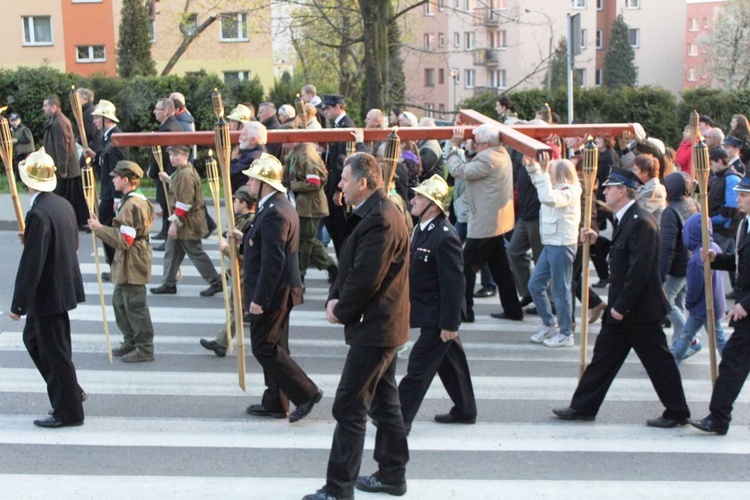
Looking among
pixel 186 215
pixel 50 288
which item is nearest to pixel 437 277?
pixel 50 288

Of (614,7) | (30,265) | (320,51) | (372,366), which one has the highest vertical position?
(614,7)

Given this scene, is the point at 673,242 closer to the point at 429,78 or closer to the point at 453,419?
the point at 453,419

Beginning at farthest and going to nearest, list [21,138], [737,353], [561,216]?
1. [21,138]
2. [561,216]
3. [737,353]

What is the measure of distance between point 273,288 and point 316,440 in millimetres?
1098

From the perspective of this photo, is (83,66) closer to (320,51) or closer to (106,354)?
(320,51)

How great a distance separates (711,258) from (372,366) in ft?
10.0

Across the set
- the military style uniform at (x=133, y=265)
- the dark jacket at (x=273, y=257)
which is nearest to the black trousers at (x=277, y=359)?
the dark jacket at (x=273, y=257)

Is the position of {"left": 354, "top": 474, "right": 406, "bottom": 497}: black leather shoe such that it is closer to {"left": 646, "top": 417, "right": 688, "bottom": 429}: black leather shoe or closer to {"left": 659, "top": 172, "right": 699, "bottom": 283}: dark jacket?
{"left": 646, "top": 417, "right": 688, "bottom": 429}: black leather shoe

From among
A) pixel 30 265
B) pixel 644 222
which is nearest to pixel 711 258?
pixel 644 222

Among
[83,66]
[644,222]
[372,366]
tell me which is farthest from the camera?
[83,66]

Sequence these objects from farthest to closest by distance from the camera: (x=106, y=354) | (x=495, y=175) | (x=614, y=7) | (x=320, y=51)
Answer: (x=614, y=7), (x=320, y=51), (x=495, y=175), (x=106, y=354)

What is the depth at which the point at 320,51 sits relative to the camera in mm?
36469

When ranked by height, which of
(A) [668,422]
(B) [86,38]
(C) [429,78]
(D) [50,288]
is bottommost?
(A) [668,422]

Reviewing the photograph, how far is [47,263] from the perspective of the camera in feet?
22.9
